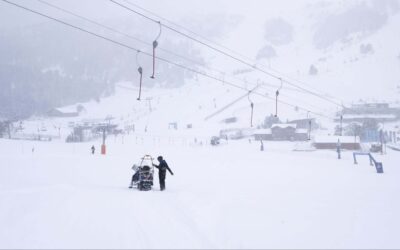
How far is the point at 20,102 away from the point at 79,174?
150035 millimetres

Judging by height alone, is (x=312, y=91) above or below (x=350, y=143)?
above

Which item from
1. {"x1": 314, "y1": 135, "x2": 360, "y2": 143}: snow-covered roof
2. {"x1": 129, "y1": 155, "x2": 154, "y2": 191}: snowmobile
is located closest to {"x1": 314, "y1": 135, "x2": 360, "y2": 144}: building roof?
{"x1": 314, "y1": 135, "x2": 360, "y2": 143}: snow-covered roof

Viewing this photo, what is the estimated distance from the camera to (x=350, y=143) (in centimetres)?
5138

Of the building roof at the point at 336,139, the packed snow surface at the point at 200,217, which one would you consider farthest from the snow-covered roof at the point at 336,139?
the packed snow surface at the point at 200,217

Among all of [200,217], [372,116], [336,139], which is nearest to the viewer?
[200,217]

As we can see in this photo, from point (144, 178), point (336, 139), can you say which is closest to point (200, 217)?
point (144, 178)

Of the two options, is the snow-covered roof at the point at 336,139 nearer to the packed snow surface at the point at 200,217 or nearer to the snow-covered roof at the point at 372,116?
the snow-covered roof at the point at 372,116

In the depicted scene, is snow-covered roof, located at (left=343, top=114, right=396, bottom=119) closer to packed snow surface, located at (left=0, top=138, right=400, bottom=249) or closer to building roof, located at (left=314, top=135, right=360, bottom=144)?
building roof, located at (left=314, top=135, right=360, bottom=144)

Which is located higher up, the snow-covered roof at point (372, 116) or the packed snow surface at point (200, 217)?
the snow-covered roof at point (372, 116)

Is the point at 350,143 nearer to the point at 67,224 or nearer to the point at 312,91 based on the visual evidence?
the point at 67,224

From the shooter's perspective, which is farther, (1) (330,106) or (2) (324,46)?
(2) (324,46)

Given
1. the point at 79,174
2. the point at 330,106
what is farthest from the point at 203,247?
the point at 330,106

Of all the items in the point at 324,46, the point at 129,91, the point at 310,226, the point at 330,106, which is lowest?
the point at 310,226

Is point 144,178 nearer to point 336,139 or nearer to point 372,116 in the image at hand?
point 336,139
